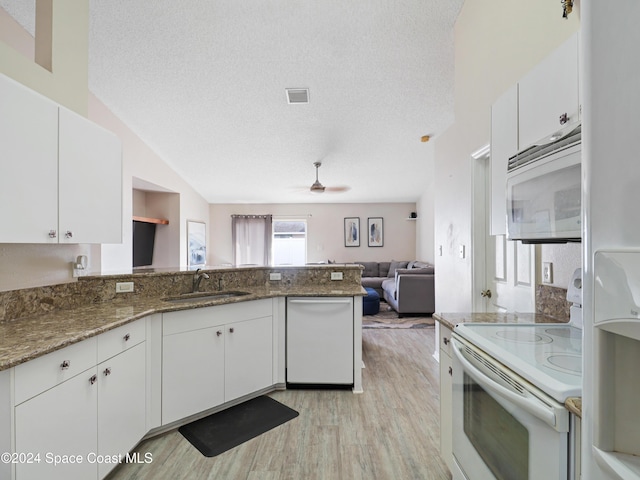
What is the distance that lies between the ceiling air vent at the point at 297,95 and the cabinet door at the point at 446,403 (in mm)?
3068

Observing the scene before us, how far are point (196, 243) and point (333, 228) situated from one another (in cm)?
342

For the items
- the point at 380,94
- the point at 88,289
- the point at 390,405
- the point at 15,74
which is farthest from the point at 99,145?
the point at 380,94

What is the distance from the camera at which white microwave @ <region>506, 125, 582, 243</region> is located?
1063 mm

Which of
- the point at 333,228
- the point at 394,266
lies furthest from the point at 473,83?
the point at 333,228

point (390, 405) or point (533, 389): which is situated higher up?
point (533, 389)

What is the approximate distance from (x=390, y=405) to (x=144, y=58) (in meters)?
3.90

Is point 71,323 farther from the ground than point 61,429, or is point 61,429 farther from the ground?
point 71,323

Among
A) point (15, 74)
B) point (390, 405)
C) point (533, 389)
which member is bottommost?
point (390, 405)

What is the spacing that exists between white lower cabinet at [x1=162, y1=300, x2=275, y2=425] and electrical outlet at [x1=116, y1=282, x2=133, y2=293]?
1.67ft

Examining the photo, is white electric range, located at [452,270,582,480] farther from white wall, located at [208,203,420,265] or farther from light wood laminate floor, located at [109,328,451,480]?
white wall, located at [208,203,420,265]

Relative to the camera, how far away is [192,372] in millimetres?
2150

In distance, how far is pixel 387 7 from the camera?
2586mm

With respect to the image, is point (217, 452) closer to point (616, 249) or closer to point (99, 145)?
point (99, 145)

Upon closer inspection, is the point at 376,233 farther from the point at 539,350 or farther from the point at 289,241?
the point at 539,350
